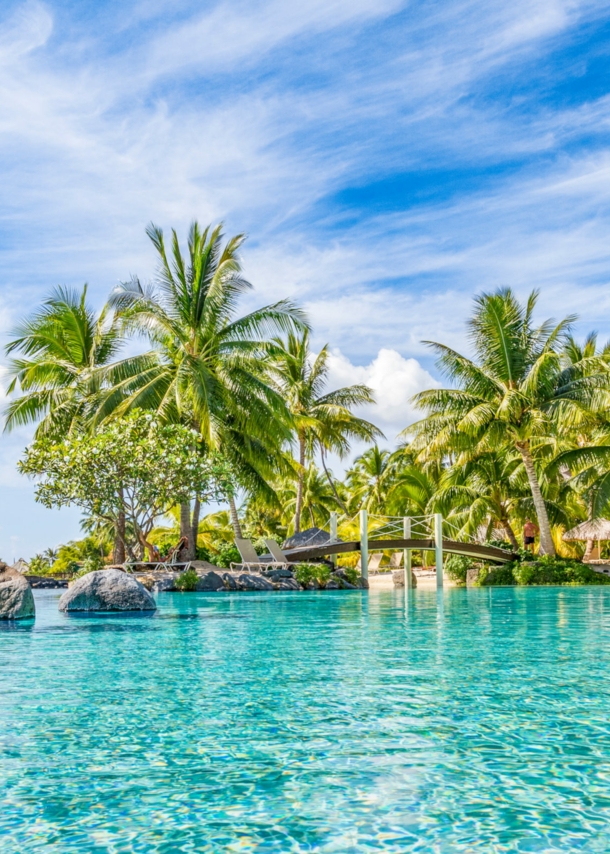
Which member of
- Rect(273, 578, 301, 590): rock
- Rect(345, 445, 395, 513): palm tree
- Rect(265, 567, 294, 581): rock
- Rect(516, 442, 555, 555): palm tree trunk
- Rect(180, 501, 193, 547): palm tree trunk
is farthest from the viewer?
Rect(345, 445, 395, 513): palm tree

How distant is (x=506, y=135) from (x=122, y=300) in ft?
37.0

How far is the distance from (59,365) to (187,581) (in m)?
8.23

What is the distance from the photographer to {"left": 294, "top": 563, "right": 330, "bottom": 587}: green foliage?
2075cm

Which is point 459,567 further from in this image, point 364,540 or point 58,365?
Answer: point 58,365

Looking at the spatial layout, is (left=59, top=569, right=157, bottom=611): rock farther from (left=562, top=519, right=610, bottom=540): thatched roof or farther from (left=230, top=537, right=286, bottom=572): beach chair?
(left=562, top=519, right=610, bottom=540): thatched roof

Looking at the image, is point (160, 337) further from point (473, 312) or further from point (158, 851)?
point (158, 851)

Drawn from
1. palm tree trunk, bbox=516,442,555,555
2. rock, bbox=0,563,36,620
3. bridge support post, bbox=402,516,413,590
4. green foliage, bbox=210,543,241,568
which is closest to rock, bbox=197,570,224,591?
green foliage, bbox=210,543,241,568

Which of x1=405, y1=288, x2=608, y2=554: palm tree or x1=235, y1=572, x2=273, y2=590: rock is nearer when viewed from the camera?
x1=235, y1=572, x2=273, y2=590: rock

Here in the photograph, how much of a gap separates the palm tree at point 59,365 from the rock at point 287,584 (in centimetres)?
744

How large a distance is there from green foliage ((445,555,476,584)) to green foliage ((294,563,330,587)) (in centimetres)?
486

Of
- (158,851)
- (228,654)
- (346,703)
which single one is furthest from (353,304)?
(158,851)

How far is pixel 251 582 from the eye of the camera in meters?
19.3

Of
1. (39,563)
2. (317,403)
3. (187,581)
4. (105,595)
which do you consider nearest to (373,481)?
(317,403)

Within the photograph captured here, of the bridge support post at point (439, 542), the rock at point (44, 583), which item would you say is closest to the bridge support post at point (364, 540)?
the bridge support post at point (439, 542)
